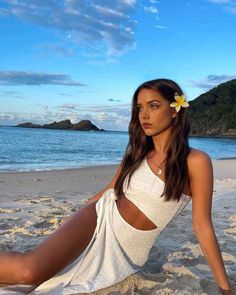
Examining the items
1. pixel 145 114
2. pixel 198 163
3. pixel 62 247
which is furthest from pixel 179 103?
pixel 62 247

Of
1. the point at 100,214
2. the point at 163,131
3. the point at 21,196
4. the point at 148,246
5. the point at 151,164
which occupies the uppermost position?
the point at 163,131

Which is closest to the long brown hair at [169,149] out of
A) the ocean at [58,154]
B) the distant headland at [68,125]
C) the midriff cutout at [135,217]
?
the midriff cutout at [135,217]

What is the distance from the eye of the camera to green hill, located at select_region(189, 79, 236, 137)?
9806 cm

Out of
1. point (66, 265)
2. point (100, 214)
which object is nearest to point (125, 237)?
point (100, 214)

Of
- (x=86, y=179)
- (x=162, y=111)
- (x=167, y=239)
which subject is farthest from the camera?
(x=86, y=179)

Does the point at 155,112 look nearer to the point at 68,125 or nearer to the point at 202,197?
the point at 202,197

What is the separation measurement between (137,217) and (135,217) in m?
0.02

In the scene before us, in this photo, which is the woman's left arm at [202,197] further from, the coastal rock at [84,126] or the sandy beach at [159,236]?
the coastal rock at [84,126]

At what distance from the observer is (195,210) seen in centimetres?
303

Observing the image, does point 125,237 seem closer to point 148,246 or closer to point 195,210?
point 148,246

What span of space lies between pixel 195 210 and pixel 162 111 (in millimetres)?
773

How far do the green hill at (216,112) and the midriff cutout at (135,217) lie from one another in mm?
92948

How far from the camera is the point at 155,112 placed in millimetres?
3162

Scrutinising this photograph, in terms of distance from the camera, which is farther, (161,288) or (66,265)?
(161,288)
